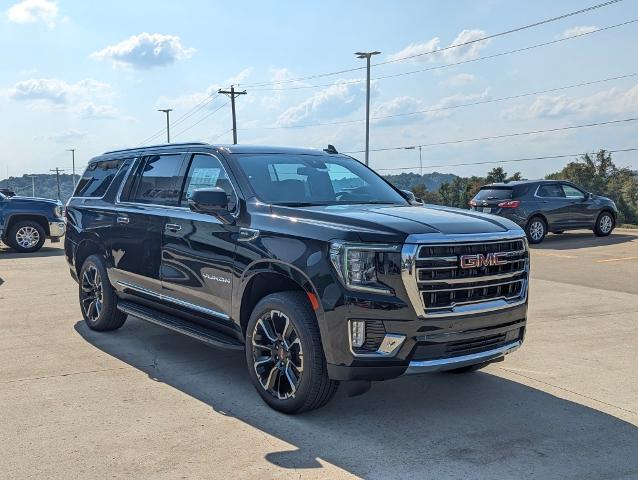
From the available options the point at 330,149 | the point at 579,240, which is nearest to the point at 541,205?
the point at 579,240

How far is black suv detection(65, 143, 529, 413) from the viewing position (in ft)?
13.1

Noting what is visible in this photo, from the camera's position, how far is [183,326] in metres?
5.41

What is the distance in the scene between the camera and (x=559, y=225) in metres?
17.4

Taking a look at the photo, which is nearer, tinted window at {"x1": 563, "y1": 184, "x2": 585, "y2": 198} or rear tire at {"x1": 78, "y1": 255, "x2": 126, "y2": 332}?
rear tire at {"x1": 78, "y1": 255, "x2": 126, "y2": 332}

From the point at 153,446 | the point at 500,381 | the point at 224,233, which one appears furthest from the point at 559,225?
the point at 153,446

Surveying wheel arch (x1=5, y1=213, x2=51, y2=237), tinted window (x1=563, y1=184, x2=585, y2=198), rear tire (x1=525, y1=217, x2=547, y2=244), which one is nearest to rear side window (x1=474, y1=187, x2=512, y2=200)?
rear tire (x1=525, y1=217, x2=547, y2=244)

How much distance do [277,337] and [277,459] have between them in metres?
0.97

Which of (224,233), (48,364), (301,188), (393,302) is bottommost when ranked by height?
(48,364)

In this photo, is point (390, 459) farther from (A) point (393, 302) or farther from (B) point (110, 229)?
(B) point (110, 229)

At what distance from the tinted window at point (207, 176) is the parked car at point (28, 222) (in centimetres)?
1139

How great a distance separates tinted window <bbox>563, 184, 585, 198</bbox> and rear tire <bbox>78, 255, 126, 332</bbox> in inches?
557

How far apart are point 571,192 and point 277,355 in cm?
1541

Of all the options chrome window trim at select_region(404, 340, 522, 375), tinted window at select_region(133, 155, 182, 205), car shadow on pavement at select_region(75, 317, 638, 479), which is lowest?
car shadow on pavement at select_region(75, 317, 638, 479)

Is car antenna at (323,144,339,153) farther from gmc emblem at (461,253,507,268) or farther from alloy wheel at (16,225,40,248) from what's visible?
alloy wheel at (16,225,40,248)
